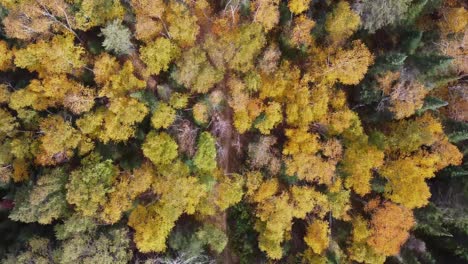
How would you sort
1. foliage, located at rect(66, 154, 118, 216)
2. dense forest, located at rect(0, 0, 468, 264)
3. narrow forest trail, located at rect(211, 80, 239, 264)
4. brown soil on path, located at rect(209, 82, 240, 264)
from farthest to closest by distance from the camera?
brown soil on path, located at rect(209, 82, 240, 264)
narrow forest trail, located at rect(211, 80, 239, 264)
dense forest, located at rect(0, 0, 468, 264)
foliage, located at rect(66, 154, 118, 216)

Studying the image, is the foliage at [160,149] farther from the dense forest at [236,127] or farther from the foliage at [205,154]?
the foliage at [205,154]

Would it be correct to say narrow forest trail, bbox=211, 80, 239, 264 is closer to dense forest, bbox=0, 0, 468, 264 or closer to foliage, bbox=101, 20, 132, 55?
dense forest, bbox=0, 0, 468, 264

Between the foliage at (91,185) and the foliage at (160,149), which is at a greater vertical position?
the foliage at (160,149)

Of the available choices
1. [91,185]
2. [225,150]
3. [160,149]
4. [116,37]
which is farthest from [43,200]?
[225,150]

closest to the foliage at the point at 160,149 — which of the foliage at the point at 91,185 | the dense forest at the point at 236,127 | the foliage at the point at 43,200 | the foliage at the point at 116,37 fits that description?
the dense forest at the point at 236,127

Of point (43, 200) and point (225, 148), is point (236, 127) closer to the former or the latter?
point (225, 148)

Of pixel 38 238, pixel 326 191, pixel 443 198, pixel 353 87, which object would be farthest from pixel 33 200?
pixel 443 198

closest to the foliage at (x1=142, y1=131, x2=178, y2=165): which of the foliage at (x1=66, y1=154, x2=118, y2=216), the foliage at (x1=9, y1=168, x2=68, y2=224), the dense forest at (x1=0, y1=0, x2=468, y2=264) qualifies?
the dense forest at (x1=0, y1=0, x2=468, y2=264)

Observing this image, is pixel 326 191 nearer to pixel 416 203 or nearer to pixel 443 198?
pixel 416 203
